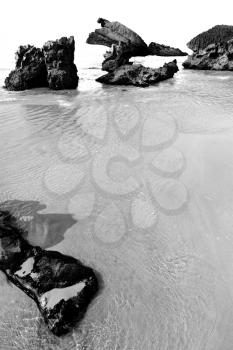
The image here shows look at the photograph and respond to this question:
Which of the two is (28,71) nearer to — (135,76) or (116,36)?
(135,76)

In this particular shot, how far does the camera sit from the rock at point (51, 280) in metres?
2.87

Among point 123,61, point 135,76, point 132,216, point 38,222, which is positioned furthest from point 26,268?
point 123,61

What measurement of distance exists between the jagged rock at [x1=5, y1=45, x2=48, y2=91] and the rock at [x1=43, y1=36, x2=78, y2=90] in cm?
40

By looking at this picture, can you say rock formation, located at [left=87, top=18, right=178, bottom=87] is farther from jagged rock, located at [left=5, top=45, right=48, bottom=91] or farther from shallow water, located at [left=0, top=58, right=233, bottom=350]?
shallow water, located at [left=0, top=58, right=233, bottom=350]

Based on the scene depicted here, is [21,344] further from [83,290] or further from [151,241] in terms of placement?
[151,241]

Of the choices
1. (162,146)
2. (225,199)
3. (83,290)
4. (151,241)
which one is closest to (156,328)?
(83,290)

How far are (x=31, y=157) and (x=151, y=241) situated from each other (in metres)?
3.33

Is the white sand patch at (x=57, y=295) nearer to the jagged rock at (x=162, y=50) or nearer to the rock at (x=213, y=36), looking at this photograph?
the jagged rock at (x=162, y=50)

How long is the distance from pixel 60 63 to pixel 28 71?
1.47 m

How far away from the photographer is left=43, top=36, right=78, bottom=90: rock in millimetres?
12945

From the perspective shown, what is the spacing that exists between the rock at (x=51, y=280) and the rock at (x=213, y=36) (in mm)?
32175

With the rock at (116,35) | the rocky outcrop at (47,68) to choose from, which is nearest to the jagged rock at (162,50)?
the rock at (116,35)

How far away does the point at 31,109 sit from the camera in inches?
379

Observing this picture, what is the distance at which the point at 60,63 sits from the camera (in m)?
13.1
